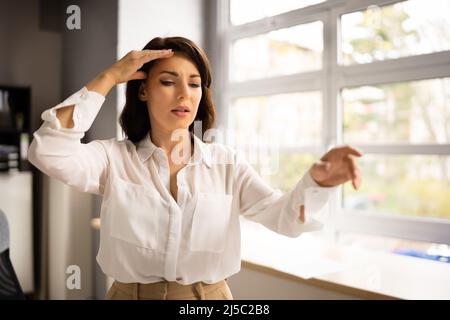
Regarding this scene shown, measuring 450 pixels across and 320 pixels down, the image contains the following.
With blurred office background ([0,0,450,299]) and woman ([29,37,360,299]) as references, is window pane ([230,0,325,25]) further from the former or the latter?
woman ([29,37,360,299])

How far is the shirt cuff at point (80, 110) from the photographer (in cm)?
46

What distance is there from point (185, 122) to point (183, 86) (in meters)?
0.05

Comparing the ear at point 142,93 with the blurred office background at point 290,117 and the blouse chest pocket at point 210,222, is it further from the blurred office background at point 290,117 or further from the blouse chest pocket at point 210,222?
the blouse chest pocket at point 210,222

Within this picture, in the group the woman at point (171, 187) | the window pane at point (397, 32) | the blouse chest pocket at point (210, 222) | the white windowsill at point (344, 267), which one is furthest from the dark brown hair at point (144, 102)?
the window pane at point (397, 32)

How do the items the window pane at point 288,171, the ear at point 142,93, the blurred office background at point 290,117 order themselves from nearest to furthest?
the ear at point 142,93
the blurred office background at point 290,117
the window pane at point 288,171

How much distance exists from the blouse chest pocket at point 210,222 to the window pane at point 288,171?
18cm

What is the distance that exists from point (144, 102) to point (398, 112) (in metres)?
0.69

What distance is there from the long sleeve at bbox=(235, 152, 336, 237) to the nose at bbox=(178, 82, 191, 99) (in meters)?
0.14

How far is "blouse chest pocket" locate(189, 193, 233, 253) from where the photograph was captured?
1.80 feet

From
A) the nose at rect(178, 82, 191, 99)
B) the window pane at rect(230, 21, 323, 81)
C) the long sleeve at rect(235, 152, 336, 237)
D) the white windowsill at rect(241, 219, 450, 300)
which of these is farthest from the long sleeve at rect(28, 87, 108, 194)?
the white windowsill at rect(241, 219, 450, 300)

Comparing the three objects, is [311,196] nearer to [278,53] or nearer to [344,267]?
[278,53]

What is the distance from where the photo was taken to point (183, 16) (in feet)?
2.23
